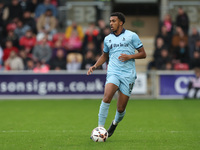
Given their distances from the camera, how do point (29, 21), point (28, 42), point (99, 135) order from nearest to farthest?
1. point (99, 135)
2. point (28, 42)
3. point (29, 21)

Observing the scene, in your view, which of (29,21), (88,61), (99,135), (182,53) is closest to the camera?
(99,135)

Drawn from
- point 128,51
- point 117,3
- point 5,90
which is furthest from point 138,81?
point 128,51

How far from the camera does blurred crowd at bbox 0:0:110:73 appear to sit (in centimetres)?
1909

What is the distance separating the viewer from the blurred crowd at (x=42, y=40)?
62.6ft

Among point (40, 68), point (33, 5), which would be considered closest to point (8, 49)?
point (40, 68)

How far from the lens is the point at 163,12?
75.6ft

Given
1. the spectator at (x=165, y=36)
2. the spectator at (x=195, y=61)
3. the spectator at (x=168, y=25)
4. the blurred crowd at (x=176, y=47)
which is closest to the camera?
the blurred crowd at (x=176, y=47)

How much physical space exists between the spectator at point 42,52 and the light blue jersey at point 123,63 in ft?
36.6

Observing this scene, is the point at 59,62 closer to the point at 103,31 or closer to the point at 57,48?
the point at 57,48

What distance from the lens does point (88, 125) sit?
11070 mm

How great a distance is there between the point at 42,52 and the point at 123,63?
37.7 feet

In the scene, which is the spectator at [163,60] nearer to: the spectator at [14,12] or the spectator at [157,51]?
the spectator at [157,51]

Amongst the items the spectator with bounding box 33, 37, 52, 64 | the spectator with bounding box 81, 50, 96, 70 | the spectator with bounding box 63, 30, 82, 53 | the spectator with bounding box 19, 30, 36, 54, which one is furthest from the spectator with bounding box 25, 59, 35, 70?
the spectator with bounding box 81, 50, 96, 70

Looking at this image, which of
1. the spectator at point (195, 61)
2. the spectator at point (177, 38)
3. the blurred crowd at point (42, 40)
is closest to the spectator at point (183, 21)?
the spectator at point (177, 38)
